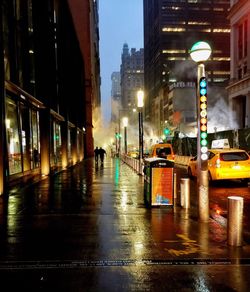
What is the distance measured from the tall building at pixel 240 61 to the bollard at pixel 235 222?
208ft

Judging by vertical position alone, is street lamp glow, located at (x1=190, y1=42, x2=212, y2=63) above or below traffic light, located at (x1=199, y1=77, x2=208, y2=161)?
above

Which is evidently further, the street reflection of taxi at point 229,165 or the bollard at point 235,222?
the street reflection of taxi at point 229,165

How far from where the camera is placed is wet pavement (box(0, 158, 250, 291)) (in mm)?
5078

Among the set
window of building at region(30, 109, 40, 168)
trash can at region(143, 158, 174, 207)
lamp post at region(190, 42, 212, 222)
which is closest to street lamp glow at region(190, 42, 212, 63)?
lamp post at region(190, 42, 212, 222)

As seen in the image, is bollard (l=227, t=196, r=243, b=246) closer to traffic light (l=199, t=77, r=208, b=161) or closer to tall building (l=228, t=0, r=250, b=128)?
traffic light (l=199, t=77, r=208, b=161)

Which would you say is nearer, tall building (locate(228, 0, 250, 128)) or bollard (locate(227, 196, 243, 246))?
bollard (locate(227, 196, 243, 246))

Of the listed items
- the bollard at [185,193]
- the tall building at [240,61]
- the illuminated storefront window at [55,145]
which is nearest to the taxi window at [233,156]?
the bollard at [185,193]

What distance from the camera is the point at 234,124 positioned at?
78375mm

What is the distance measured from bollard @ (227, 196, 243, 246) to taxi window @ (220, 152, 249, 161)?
10.0m

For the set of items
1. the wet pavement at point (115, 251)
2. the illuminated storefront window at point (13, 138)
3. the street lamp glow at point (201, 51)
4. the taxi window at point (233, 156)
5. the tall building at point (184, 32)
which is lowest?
the wet pavement at point (115, 251)

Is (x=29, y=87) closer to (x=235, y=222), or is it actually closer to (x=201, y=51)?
(x=201, y=51)

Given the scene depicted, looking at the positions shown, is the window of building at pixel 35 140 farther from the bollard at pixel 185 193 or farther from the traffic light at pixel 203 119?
the traffic light at pixel 203 119

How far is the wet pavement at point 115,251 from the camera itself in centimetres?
508

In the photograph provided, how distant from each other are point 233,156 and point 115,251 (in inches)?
460
